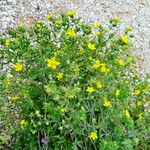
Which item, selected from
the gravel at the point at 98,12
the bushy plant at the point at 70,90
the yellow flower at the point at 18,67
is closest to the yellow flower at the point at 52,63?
the bushy plant at the point at 70,90

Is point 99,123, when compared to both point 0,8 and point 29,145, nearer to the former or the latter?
point 29,145

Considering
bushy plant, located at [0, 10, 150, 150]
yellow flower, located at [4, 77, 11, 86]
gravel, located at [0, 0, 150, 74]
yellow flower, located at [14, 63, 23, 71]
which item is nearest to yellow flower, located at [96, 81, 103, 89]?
bushy plant, located at [0, 10, 150, 150]

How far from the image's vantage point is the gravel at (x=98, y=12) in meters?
7.68

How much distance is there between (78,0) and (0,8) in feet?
5.79

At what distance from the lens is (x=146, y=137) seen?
16.6 feet

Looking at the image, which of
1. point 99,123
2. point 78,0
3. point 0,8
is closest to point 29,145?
point 99,123

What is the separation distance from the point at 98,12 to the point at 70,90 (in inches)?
186

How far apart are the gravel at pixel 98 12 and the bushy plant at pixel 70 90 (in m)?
2.84

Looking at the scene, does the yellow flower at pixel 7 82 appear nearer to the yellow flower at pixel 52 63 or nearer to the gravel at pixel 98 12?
the yellow flower at pixel 52 63

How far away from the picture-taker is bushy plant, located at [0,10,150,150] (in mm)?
4242

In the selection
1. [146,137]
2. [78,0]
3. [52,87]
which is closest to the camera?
[52,87]

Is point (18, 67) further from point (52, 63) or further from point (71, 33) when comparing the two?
point (71, 33)

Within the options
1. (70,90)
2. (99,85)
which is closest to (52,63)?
(70,90)

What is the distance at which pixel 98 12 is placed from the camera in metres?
8.63
